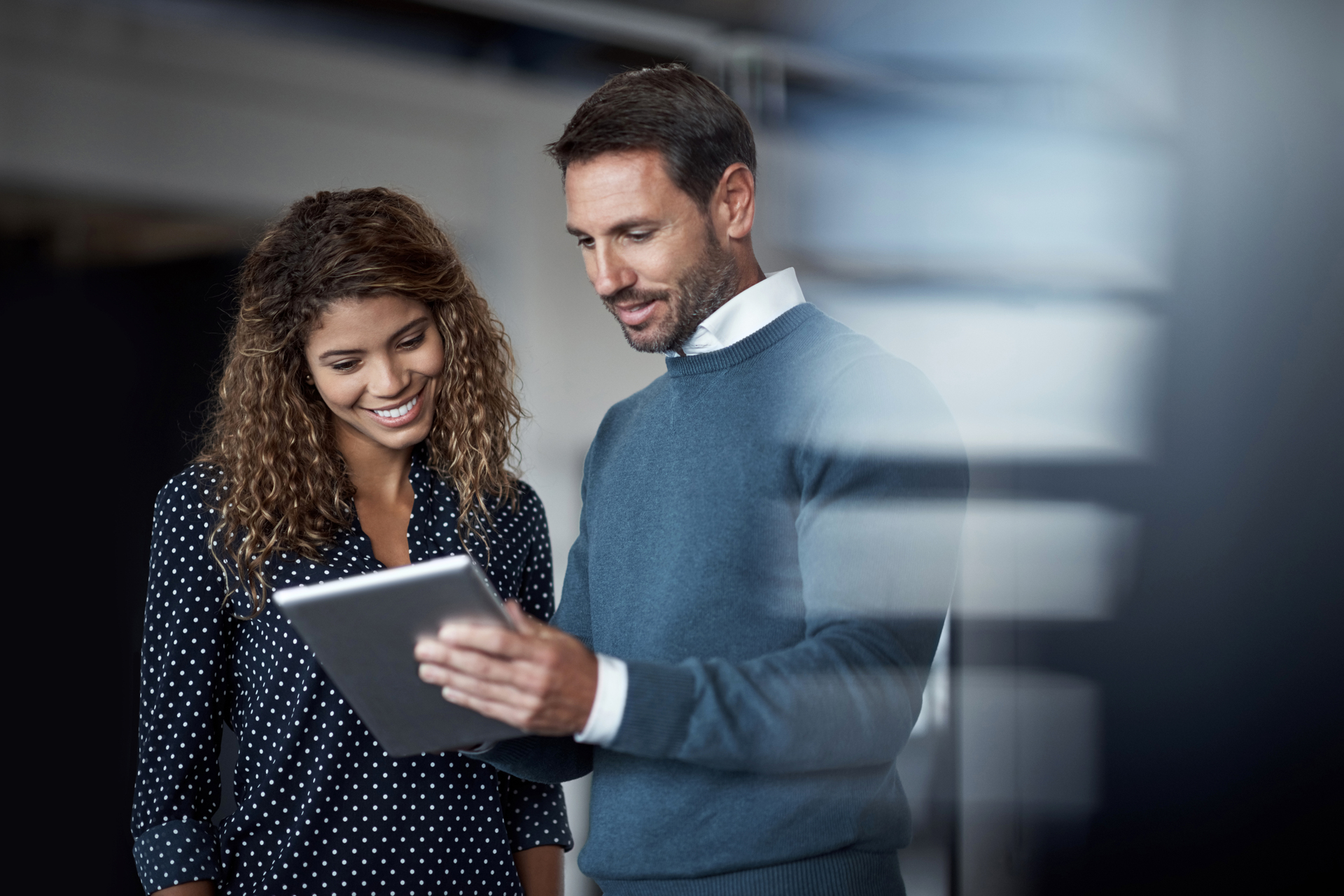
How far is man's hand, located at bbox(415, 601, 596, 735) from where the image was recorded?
719 millimetres

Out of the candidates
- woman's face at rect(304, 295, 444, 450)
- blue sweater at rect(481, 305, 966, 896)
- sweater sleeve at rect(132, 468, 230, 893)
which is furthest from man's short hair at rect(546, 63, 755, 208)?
sweater sleeve at rect(132, 468, 230, 893)

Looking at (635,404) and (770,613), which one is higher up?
(635,404)

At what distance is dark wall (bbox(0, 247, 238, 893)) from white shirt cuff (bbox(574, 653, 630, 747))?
1.52 meters

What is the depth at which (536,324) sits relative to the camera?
8.75ft

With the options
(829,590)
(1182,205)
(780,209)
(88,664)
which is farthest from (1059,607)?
(88,664)

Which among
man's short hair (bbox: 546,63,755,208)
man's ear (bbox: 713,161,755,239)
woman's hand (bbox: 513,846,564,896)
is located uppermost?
man's short hair (bbox: 546,63,755,208)

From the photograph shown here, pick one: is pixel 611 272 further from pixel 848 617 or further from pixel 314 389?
pixel 314 389

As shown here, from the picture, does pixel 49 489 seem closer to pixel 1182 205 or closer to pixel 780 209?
pixel 780 209

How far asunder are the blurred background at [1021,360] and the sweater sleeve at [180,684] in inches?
24.5

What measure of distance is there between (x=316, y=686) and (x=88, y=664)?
3.89 feet

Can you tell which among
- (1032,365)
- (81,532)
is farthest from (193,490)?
(81,532)

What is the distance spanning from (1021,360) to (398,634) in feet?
1.61

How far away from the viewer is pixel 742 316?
93 cm

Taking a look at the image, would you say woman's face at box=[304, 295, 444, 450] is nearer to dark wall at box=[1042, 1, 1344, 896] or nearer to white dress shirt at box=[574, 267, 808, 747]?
white dress shirt at box=[574, 267, 808, 747]
